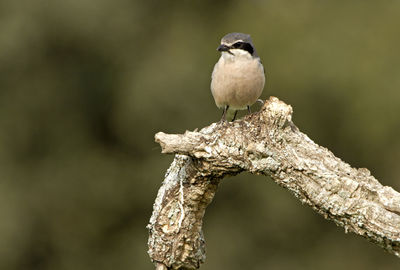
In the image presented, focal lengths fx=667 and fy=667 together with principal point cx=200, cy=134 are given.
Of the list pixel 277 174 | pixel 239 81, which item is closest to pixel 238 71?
pixel 239 81

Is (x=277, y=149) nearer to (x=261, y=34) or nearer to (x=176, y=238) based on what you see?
(x=176, y=238)

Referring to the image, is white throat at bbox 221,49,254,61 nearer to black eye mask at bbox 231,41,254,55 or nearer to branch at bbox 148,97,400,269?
black eye mask at bbox 231,41,254,55

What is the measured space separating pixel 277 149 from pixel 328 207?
525 mm

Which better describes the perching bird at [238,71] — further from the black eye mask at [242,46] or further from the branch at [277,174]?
the branch at [277,174]

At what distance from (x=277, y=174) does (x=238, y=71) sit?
1.30 metres

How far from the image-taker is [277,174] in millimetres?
4648

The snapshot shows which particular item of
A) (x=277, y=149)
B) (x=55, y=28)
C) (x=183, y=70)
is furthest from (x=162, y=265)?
(x=55, y=28)

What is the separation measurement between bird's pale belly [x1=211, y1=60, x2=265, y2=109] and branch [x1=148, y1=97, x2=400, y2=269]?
90cm

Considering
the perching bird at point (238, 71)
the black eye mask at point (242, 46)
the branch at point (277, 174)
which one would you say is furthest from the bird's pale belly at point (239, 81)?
the branch at point (277, 174)

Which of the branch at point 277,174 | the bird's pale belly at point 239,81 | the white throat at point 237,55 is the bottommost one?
the branch at point 277,174

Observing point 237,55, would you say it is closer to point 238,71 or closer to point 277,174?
point 238,71

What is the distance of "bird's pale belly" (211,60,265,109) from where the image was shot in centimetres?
564

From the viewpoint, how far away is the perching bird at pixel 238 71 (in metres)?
5.63

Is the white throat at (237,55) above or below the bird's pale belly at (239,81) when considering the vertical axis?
above
